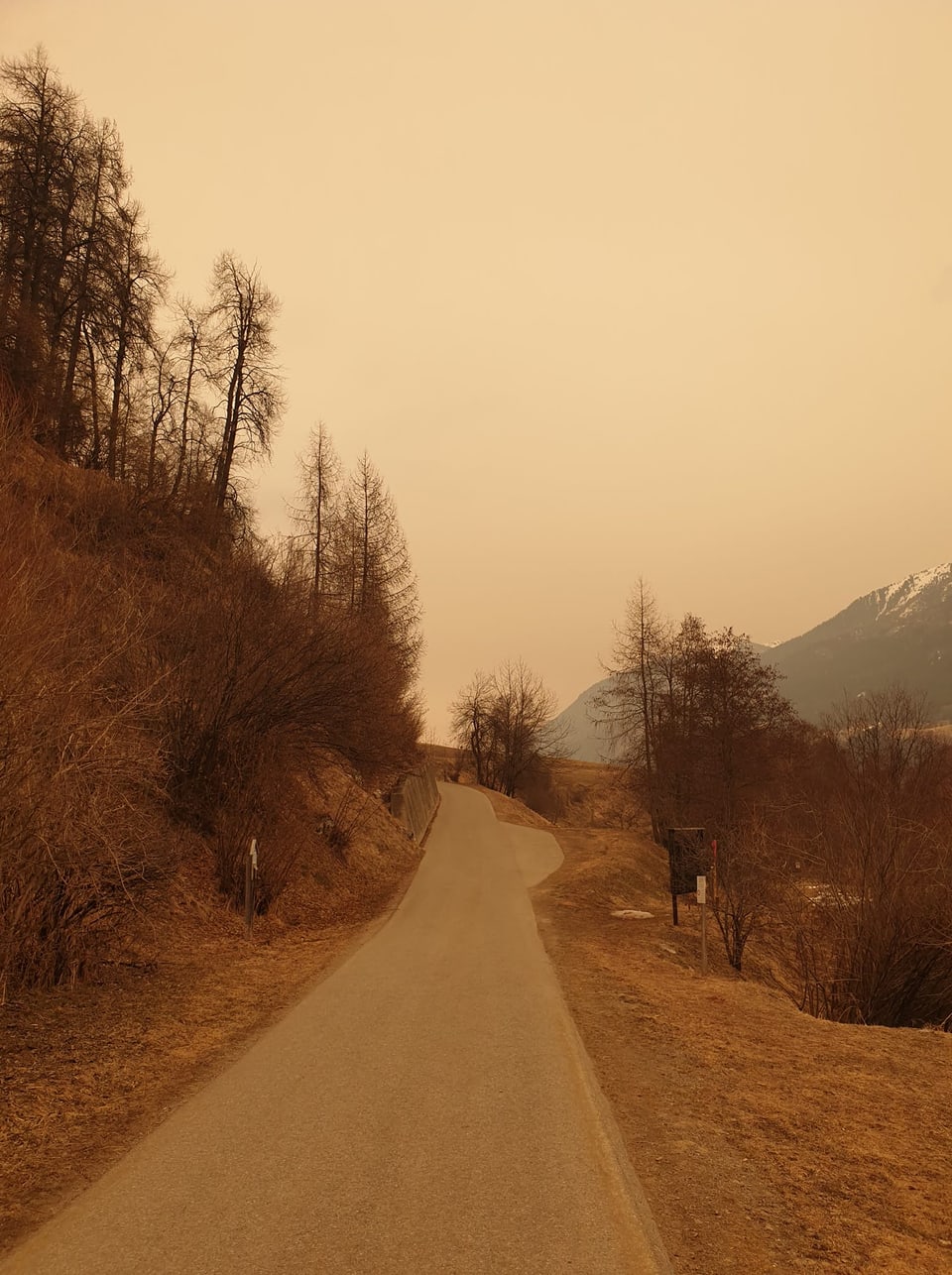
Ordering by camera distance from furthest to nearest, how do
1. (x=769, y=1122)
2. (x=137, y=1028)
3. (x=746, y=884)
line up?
1. (x=746, y=884)
2. (x=137, y=1028)
3. (x=769, y=1122)

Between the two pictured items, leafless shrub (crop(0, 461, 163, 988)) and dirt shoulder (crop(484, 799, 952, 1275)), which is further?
leafless shrub (crop(0, 461, 163, 988))

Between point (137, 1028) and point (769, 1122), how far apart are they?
5.93 meters

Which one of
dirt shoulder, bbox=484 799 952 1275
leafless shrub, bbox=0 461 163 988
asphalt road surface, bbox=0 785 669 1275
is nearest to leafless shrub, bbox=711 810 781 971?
dirt shoulder, bbox=484 799 952 1275

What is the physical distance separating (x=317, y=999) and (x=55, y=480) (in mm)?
16923

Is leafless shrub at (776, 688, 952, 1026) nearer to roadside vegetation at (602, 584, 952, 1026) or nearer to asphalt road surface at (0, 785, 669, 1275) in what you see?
roadside vegetation at (602, 584, 952, 1026)

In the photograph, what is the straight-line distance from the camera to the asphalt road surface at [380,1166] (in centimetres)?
407

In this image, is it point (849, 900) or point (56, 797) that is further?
point (849, 900)

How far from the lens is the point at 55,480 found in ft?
69.5

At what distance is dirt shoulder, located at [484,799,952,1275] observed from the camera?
14.8 ft

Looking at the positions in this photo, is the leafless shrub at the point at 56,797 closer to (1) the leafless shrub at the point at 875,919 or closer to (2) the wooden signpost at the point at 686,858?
(2) the wooden signpost at the point at 686,858

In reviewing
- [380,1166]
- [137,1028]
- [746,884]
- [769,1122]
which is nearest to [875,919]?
[746,884]

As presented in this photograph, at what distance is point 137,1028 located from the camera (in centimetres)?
805

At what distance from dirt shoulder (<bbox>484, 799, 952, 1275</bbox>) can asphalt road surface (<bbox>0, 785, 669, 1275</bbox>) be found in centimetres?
39

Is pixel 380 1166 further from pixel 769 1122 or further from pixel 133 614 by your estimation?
pixel 133 614
